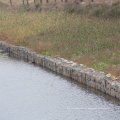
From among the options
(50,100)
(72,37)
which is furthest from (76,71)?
(72,37)

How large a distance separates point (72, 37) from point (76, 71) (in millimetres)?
9370

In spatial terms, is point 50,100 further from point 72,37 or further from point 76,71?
point 72,37

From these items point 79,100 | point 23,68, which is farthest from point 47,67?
point 79,100

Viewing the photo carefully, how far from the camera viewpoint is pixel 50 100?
63.3ft

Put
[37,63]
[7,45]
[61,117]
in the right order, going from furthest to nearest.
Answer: [7,45]
[37,63]
[61,117]

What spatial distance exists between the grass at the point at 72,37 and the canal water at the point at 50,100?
1.98 m

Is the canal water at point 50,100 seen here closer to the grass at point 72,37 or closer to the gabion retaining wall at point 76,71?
the gabion retaining wall at point 76,71

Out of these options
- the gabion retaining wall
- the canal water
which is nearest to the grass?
the gabion retaining wall

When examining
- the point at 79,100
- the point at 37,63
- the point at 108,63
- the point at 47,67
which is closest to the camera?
the point at 79,100

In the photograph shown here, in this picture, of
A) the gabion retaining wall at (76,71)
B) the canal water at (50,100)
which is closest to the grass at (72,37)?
the gabion retaining wall at (76,71)

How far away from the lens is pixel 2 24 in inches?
1649

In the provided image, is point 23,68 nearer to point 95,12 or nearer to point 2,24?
point 2,24

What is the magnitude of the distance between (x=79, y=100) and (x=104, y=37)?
11.9 meters

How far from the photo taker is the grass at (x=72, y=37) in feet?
80.6
